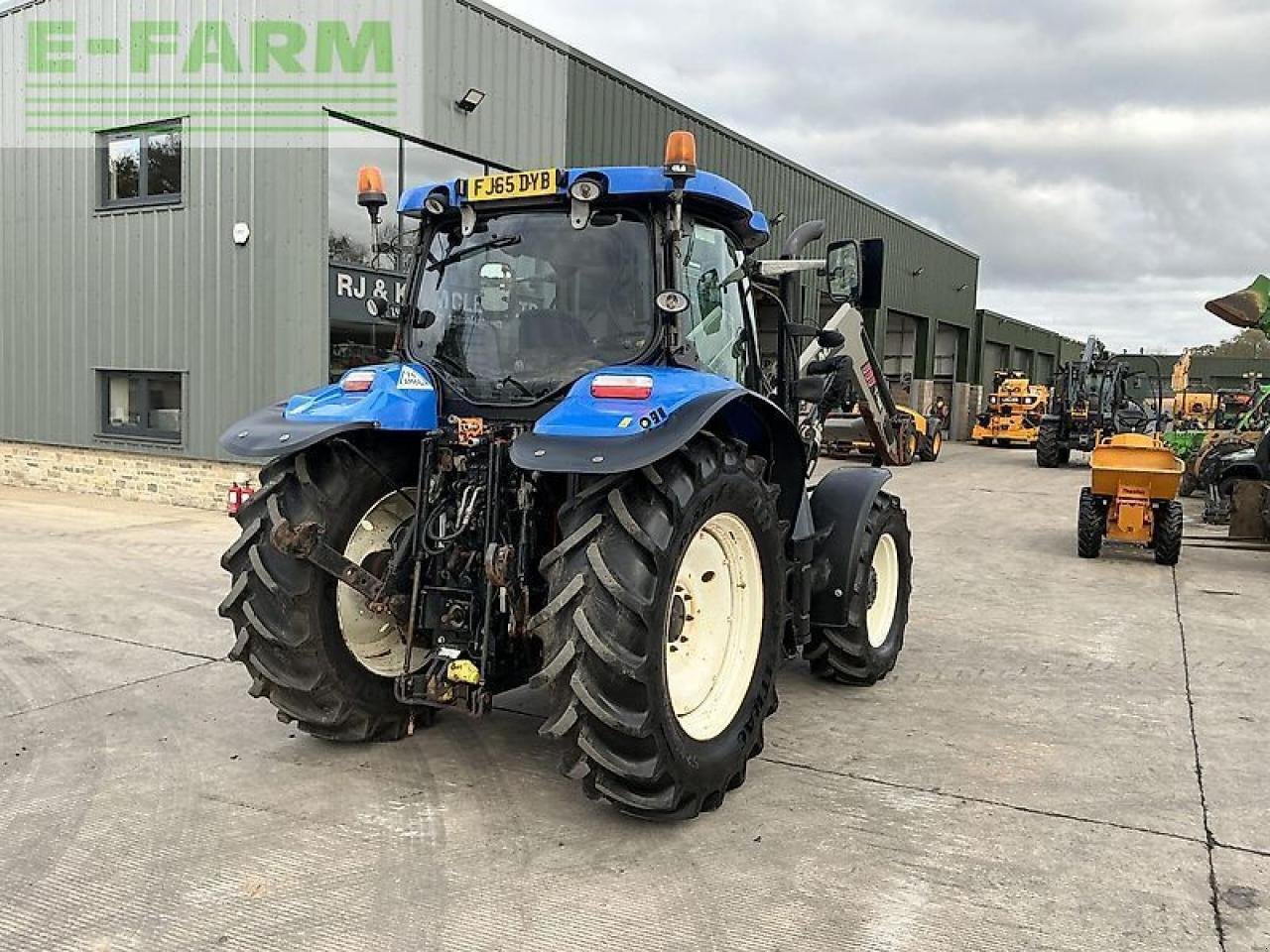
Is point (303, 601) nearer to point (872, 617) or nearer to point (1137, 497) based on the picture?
point (872, 617)

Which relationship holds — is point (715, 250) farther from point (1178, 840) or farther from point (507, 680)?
point (1178, 840)

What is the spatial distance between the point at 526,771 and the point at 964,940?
1842mm

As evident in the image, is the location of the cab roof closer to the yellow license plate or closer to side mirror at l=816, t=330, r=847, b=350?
the yellow license plate

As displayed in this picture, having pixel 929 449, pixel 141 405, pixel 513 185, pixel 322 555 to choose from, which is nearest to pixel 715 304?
pixel 513 185

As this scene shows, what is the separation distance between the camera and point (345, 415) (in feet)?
13.3

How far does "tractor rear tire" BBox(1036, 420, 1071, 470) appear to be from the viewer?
76.2 ft

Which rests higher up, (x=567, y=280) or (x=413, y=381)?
(x=567, y=280)

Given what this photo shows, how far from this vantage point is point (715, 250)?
435 cm

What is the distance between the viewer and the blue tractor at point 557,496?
338 centimetres

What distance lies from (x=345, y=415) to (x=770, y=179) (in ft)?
60.4

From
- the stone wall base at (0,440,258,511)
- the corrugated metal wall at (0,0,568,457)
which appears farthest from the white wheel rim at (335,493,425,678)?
the stone wall base at (0,440,258,511)

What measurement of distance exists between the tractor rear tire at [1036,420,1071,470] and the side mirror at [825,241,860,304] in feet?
66.5

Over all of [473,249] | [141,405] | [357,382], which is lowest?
[141,405]

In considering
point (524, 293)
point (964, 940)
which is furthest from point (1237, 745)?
point (524, 293)
